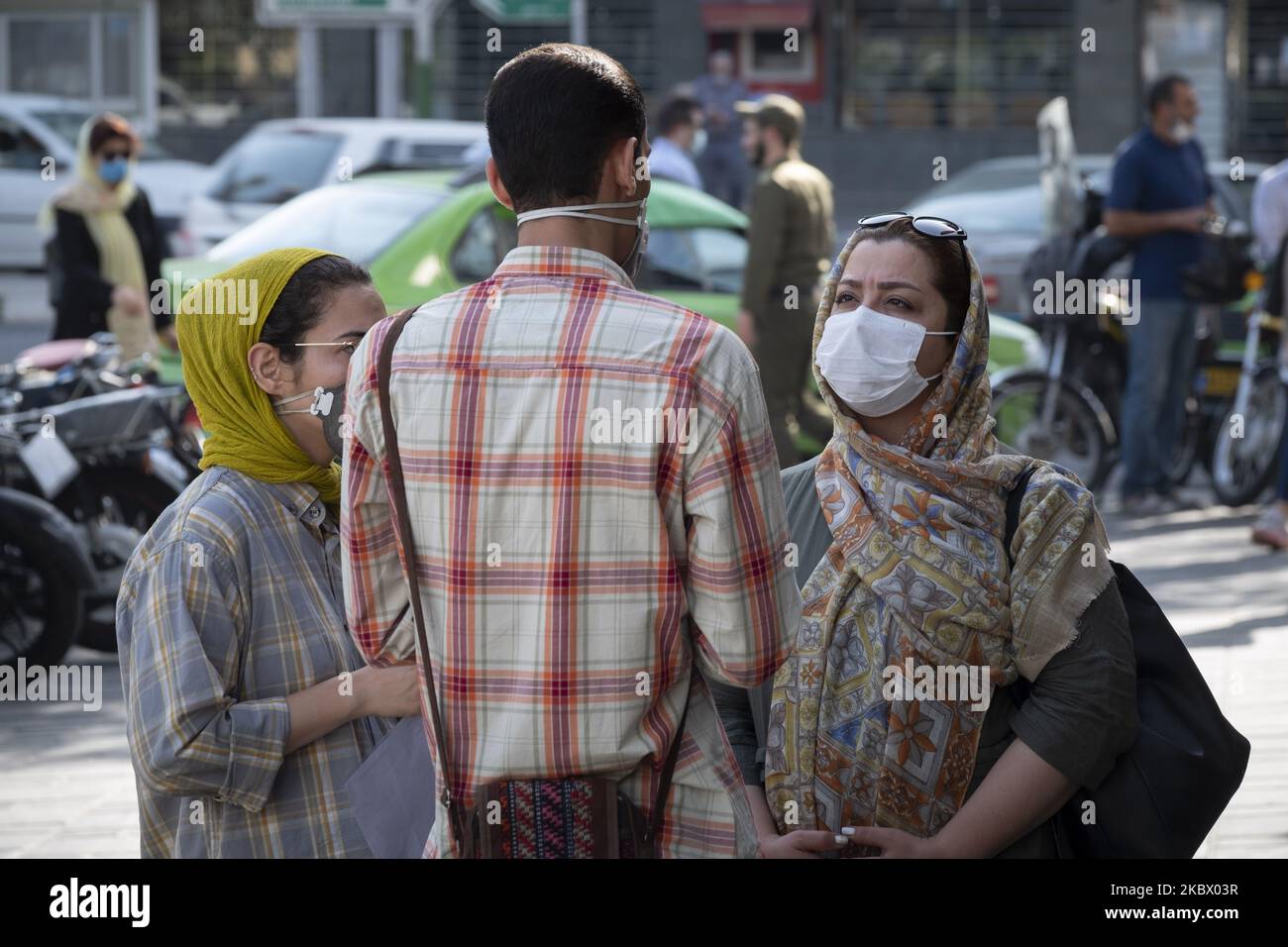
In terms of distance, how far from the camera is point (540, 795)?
89.9 inches

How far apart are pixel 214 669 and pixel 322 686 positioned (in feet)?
0.53

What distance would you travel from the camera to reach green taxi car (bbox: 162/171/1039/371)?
895cm

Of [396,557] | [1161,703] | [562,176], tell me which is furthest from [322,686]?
[1161,703]

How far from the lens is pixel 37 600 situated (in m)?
6.71

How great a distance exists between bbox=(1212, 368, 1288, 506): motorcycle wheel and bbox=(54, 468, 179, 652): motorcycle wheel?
18.8 ft

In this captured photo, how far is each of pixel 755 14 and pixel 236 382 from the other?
23304mm

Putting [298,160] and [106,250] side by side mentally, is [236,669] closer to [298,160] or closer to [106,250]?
[106,250]

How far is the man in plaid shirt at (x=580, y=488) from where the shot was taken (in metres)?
2.24

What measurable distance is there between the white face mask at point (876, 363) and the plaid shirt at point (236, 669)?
85 cm

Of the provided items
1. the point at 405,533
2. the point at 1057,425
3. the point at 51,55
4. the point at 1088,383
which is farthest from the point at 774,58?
the point at 405,533

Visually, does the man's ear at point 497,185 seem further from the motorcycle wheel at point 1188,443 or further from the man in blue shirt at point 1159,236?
the motorcycle wheel at point 1188,443

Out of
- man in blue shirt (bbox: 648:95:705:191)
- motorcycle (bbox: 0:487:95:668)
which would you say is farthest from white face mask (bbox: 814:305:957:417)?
man in blue shirt (bbox: 648:95:705:191)

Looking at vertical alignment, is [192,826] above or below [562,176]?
below
